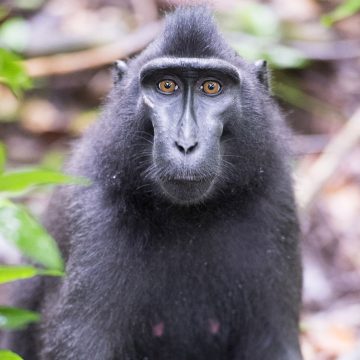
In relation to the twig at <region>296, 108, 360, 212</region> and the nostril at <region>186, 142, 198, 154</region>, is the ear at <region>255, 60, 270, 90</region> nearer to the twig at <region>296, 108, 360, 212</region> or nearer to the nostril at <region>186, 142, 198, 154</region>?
the nostril at <region>186, 142, 198, 154</region>

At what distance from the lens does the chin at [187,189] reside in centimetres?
441

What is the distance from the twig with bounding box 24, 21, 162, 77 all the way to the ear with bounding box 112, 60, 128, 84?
423 centimetres

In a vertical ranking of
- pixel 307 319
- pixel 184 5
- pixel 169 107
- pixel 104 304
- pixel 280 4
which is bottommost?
pixel 307 319

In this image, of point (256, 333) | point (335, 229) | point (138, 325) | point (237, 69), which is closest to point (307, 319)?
point (335, 229)

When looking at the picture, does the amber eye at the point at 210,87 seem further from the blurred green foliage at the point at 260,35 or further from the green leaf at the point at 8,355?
the blurred green foliage at the point at 260,35

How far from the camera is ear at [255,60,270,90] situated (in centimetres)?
513

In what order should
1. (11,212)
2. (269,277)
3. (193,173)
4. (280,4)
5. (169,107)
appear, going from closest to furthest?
(11,212)
(193,173)
(169,107)
(269,277)
(280,4)

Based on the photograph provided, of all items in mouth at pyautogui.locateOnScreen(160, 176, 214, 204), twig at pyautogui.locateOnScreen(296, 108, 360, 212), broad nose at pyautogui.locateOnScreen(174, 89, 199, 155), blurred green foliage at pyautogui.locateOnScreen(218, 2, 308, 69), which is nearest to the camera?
broad nose at pyautogui.locateOnScreen(174, 89, 199, 155)

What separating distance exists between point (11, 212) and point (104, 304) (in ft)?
5.97

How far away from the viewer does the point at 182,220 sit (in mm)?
4977

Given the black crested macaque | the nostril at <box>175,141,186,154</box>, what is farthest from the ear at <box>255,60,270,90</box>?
the nostril at <box>175,141,186,154</box>

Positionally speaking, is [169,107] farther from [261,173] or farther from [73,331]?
[73,331]

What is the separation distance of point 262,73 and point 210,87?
0.59m

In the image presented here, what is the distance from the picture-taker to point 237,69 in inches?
189
